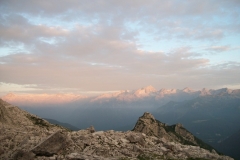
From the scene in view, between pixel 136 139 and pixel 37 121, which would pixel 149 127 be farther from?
pixel 136 139

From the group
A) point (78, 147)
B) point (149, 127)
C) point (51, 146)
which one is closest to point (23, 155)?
point (51, 146)

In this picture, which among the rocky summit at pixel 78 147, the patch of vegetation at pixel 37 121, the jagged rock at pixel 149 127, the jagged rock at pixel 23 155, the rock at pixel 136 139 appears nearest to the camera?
the jagged rock at pixel 23 155

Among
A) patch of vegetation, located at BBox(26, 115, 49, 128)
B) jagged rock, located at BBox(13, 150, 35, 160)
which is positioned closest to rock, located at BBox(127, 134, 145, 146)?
jagged rock, located at BBox(13, 150, 35, 160)

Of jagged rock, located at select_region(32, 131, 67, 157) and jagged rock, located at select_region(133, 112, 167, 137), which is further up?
jagged rock, located at select_region(32, 131, 67, 157)

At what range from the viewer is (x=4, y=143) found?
99.1 ft

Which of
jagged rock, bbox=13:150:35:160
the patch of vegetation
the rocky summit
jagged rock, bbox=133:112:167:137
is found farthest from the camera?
jagged rock, bbox=133:112:167:137

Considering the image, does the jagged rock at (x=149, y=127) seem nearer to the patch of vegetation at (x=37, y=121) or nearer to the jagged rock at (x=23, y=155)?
the patch of vegetation at (x=37, y=121)

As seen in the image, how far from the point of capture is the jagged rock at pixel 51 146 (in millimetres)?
27359

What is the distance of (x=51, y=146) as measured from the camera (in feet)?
92.4

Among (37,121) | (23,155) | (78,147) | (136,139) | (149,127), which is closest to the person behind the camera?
(23,155)

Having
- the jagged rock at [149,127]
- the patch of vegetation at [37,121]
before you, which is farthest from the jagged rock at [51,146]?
the jagged rock at [149,127]

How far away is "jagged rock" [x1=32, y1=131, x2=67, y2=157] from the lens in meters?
27.4

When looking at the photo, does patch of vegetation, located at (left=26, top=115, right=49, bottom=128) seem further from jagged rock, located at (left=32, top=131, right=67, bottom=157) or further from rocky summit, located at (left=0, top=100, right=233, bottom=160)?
jagged rock, located at (left=32, top=131, right=67, bottom=157)

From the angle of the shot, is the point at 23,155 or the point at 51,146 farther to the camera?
the point at 51,146
